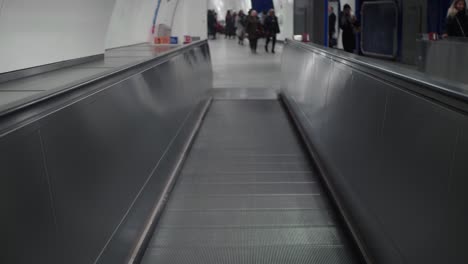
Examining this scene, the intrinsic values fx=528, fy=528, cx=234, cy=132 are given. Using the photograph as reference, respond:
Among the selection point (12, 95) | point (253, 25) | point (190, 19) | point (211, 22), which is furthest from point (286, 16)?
point (12, 95)

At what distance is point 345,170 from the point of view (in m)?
4.21

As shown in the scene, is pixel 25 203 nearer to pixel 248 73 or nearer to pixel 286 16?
pixel 248 73

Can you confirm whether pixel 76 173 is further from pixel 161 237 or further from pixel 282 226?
pixel 282 226

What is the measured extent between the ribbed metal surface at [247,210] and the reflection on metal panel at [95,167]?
0.92 feet

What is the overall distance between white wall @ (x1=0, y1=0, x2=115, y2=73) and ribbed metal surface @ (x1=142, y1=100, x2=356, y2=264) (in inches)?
78.4

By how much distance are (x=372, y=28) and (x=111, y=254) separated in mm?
16773

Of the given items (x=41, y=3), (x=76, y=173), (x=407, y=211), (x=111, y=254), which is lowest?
(x=111, y=254)

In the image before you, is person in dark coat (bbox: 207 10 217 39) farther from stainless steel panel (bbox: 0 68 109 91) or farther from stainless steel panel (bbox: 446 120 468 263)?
stainless steel panel (bbox: 446 120 468 263)

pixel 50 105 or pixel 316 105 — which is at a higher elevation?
pixel 50 105

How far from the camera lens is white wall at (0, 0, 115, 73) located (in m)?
Result: 5.10

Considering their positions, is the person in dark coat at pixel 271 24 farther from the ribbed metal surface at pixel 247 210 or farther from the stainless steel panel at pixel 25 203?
the stainless steel panel at pixel 25 203

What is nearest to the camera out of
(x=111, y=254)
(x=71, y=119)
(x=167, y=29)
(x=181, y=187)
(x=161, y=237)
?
(x=71, y=119)

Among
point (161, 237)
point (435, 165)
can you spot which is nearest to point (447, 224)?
point (435, 165)

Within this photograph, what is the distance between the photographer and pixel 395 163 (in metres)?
2.86
